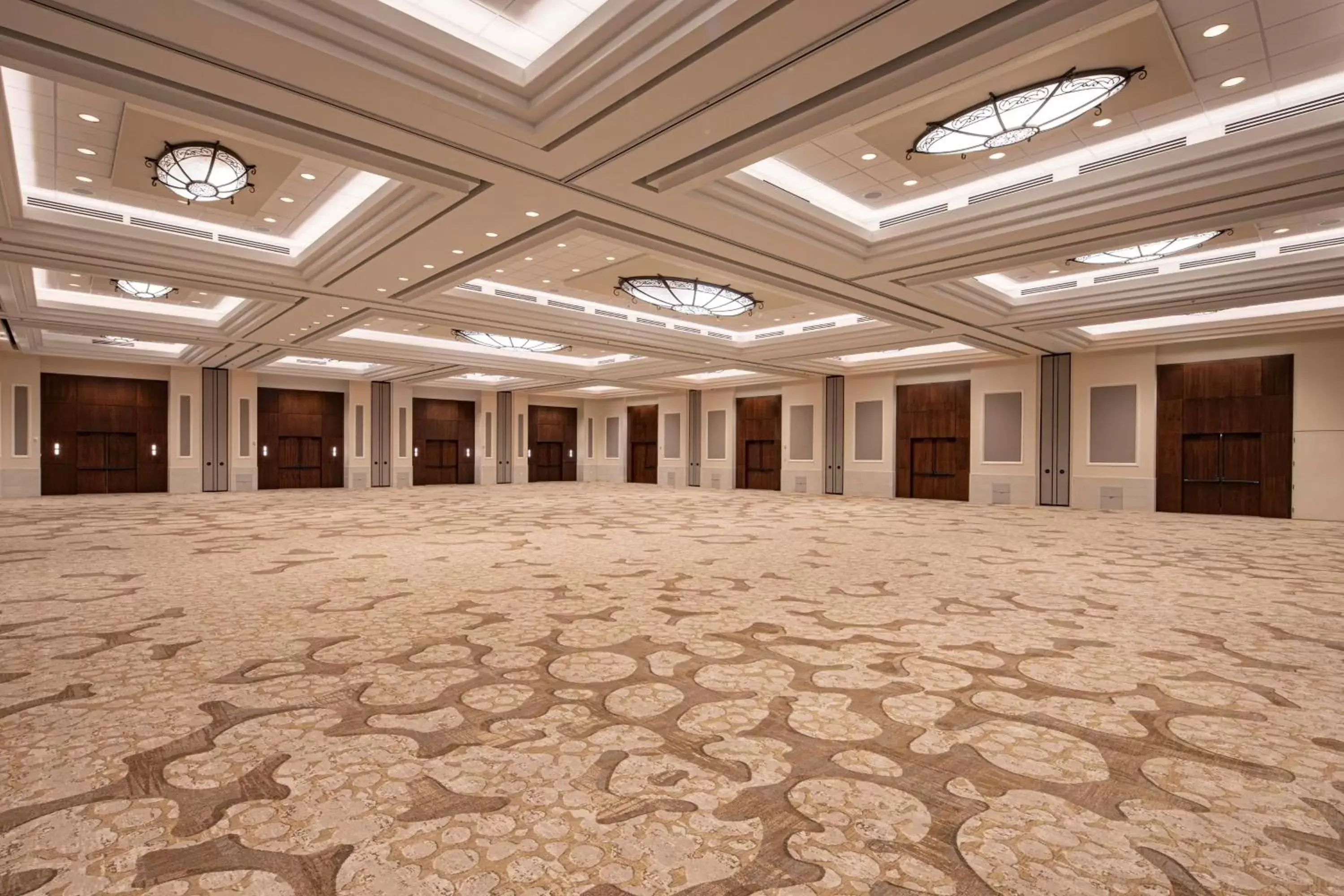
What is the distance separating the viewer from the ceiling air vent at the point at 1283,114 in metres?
5.32

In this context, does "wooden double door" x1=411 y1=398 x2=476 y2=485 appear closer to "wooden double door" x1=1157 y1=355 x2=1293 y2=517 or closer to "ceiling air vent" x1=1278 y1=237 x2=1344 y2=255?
"wooden double door" x1=1157 y1=355 x2=1293 y2=517

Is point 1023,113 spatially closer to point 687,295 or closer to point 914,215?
point 914,215

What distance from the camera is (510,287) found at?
12016 mm

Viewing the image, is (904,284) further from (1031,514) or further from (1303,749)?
(1303,749)

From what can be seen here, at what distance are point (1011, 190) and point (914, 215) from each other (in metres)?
1.13

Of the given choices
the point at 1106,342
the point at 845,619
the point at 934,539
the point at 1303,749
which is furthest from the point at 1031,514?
the point at 1303,749

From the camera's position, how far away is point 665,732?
8.94ft

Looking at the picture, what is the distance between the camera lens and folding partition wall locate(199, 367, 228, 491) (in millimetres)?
18797

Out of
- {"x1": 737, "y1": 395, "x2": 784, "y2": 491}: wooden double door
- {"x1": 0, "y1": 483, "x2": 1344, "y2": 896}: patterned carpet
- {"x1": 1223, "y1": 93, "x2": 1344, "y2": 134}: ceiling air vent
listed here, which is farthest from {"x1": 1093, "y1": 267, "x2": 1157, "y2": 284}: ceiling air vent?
{"x1": 737, "y1": 395, "x2": 784, "y2": 491}: wooden double door

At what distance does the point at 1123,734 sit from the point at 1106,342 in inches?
560

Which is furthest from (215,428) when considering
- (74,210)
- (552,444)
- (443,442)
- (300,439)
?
(74,210)

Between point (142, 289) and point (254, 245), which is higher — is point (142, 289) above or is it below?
below

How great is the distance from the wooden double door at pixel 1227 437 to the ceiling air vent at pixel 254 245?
56.2ft

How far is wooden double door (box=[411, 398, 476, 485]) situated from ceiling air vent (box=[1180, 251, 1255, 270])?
21.1 metres
